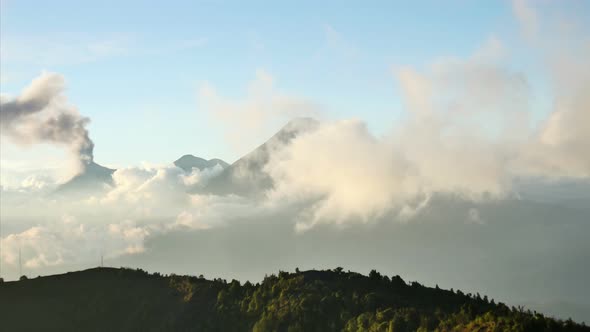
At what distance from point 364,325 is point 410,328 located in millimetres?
14342

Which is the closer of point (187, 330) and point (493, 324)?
point (493, 324)

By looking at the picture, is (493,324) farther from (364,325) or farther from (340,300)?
(340,300)

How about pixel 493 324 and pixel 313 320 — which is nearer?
pixel 493 324

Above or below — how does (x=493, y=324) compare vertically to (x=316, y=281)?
below

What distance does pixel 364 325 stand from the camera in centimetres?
16412

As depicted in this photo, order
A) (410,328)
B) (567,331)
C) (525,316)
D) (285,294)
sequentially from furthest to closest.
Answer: (285,294)
(410,328)
(525,316)
(567,331)

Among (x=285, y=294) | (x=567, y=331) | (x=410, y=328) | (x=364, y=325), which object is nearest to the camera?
(x=567, y=331)

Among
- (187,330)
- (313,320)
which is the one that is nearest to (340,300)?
(313,320)

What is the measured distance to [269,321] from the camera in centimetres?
18312

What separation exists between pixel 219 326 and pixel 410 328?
211 ft

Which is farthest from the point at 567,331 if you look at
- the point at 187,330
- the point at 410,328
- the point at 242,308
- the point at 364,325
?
the point at 187,330

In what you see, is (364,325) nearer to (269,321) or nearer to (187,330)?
(269,321)

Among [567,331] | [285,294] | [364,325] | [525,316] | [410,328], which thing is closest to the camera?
[567,331]

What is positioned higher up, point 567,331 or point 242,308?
point 242,308
